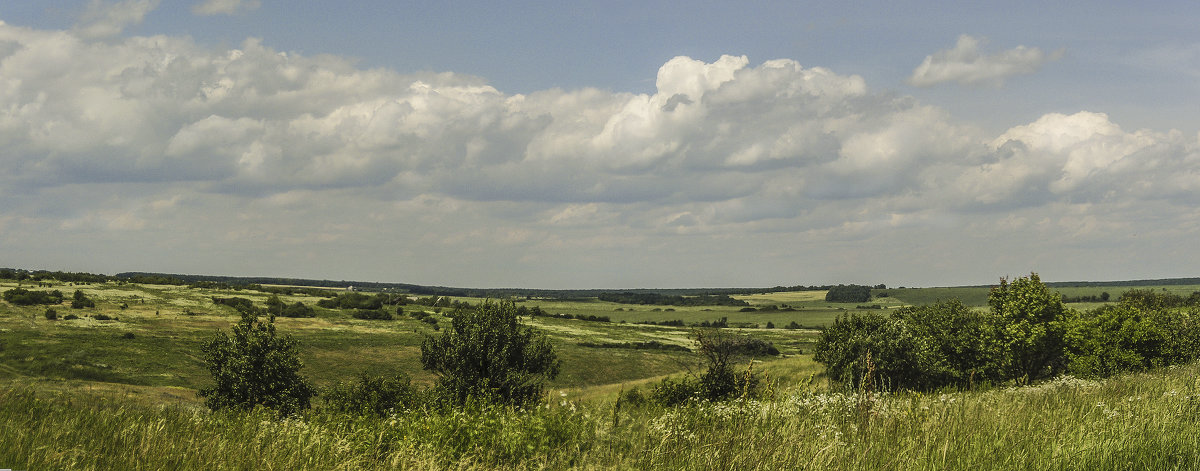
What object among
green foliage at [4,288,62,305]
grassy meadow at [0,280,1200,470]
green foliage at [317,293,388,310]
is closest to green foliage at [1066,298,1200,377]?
grassy meadow at [0,280,1200,470]

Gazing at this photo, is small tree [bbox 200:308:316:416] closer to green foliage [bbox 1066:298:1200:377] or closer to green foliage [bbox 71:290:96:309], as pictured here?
green foliage [bbox 1066:298:1200:377]

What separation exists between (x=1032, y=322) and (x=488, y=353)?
4616 centimetres

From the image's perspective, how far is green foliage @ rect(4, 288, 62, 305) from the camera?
11756 cm

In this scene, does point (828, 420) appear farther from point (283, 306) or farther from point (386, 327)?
point (283, 306)

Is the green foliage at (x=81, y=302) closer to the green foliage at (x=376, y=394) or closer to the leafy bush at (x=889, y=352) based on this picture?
the green foliage at (x=376, y=394)

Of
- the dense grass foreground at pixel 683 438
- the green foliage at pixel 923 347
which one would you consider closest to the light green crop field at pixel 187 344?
the green foliage at pixel 923 347

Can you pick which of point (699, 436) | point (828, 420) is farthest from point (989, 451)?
point (699, 436)

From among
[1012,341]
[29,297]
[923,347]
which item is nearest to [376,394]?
[923,347]

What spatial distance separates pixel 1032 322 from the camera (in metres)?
57.8

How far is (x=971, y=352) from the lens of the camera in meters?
61.7

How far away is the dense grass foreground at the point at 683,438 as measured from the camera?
17.6 ft

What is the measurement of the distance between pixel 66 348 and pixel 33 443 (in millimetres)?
103959

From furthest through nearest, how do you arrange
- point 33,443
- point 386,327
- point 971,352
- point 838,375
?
point 386,327
point 971,352
point 838,375
point 33,443

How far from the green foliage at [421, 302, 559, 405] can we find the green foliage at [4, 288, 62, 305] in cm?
10968
